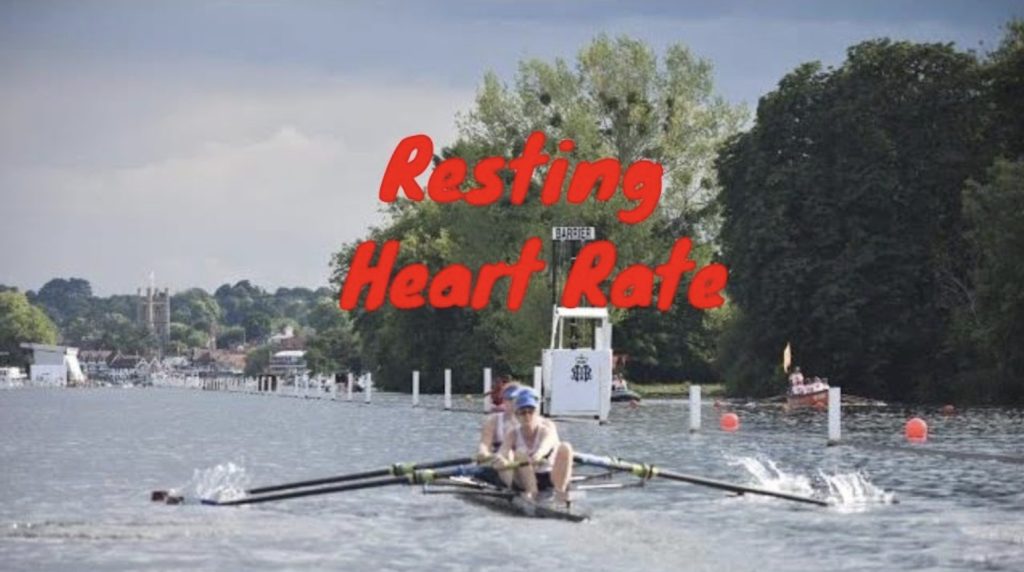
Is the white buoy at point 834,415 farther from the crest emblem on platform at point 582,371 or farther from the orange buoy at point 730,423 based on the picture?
the crest emblem on platform at point 582,371

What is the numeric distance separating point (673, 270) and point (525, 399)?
244 feet

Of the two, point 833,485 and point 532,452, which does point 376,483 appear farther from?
point 833,485

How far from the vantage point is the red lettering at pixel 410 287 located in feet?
407

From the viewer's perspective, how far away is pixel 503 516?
2667 centimetres

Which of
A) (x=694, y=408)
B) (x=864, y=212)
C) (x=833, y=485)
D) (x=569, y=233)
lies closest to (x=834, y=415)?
(x=694, y=408)

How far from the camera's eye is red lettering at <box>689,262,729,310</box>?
97050mm

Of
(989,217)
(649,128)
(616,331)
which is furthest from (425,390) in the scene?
(989,217)

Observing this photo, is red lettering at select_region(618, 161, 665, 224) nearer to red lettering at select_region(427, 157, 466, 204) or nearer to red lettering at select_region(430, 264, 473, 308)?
red lettering at select_region(427, 157, 466, 204)

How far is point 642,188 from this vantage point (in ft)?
321

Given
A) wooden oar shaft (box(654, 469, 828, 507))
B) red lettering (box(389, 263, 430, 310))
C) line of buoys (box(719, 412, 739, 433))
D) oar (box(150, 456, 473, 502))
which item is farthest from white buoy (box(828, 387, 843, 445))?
red lettering (box(389, 263, 430, 310))

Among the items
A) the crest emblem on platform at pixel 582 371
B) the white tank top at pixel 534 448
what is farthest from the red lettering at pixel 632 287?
the white tank top at pixel 534 448

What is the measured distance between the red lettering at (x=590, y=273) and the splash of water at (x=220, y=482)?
133 ft

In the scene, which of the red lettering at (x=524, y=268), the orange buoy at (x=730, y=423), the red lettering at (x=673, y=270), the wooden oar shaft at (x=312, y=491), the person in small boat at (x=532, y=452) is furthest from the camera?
the red lettering at (x=673, y=270)

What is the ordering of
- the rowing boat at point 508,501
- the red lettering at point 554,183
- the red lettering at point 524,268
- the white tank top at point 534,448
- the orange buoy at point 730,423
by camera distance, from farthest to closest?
the red lettering at point 524,268, the red lettering at point 554,183, the orange buoy at point 730,423, the white tank top at point 534,448, the rowing boat at point 508,501
